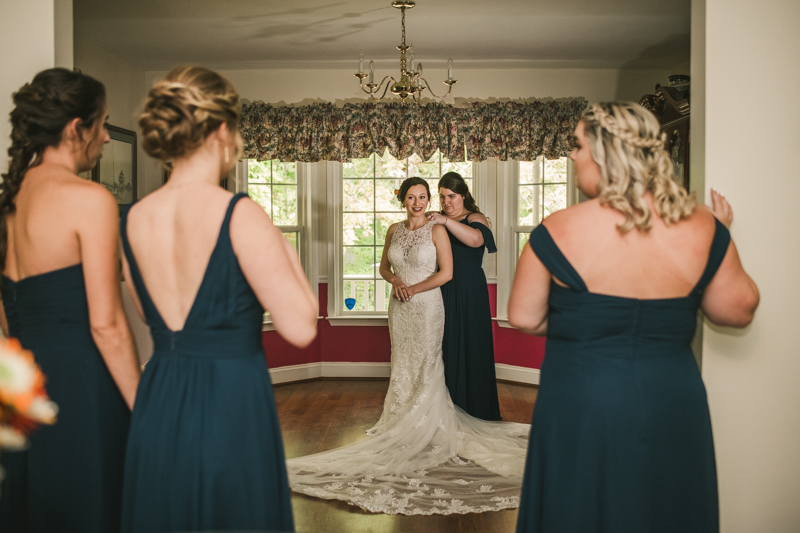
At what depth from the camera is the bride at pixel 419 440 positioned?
2.95m

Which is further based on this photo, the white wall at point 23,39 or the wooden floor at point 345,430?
the wooden floor at point 345,430

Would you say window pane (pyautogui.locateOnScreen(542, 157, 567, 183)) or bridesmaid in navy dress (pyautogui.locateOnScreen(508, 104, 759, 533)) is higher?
window pane (pyautogui.locateOnScreen(542, 157, 567, 183))

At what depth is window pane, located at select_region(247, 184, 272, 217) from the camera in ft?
18.2

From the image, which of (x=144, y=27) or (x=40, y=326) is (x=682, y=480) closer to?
(x=40, y=326)

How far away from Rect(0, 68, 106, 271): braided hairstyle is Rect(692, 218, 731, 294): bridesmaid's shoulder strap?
1510 millimetres

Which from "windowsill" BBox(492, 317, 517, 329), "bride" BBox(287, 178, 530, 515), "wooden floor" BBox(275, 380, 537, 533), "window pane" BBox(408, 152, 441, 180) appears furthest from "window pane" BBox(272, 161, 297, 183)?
"windowsill" BBox(492, 317, 517, 329)

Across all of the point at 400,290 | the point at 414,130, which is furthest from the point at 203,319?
the point at 414,130

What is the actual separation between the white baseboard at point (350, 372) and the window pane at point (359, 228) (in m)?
1.18

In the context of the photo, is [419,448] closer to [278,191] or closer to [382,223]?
[382,223]

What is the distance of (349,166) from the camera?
227 inches

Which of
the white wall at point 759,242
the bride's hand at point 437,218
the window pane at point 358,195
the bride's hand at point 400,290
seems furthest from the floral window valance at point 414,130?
the white wall at point 759,242

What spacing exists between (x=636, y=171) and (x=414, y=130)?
415 cm

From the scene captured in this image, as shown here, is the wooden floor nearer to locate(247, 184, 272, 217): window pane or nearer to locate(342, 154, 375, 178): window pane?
locate(247, 184, 272, 217): window pane

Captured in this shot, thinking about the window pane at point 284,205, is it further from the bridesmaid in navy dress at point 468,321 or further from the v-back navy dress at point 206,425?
the v-back navy dress at point 206,425
